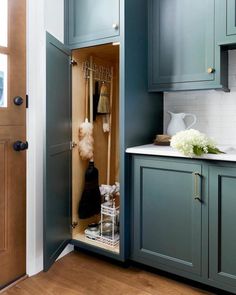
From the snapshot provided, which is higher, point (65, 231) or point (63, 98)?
point (63, 98)

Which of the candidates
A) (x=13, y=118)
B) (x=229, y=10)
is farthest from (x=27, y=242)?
(x=229, y=10)

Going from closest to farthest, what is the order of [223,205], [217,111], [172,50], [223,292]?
[223,205] < [223,292] < [172,50] < [217,111]

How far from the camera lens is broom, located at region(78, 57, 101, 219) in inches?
97.7

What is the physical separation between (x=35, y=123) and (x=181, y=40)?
1.24m

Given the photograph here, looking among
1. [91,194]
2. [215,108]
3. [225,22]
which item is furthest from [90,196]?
[225,22]

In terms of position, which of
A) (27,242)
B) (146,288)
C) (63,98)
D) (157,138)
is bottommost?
(146,288)

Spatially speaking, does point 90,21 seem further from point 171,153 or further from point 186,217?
point 186,217

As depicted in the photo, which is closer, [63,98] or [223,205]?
[223,205]

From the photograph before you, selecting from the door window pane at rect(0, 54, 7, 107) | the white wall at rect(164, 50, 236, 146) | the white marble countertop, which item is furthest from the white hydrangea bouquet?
the door window pane at rect(0, 54, 7, 107)

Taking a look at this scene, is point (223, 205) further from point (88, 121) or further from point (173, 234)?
point (88, 121)

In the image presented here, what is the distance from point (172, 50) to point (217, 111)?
0.62 meters

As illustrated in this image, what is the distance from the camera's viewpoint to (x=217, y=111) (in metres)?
2.36

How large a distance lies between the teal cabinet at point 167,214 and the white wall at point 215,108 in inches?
25.8

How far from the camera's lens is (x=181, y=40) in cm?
217
